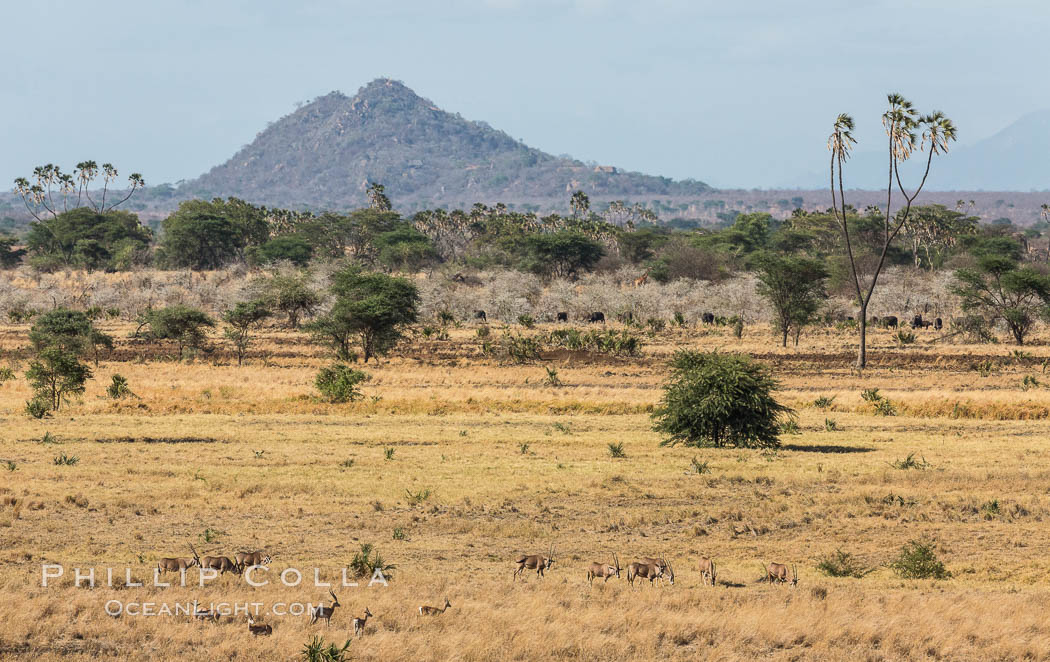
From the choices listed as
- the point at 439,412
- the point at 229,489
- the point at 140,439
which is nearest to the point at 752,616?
the point at 229,489

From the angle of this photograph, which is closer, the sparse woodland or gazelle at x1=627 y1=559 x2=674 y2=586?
the sparse woodland

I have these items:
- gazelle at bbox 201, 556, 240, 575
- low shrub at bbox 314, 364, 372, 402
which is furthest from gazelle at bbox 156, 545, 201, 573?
low shrub at bbox 314, 364, 372, 402

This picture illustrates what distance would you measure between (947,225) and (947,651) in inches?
4695

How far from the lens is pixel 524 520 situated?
18750 millimetres

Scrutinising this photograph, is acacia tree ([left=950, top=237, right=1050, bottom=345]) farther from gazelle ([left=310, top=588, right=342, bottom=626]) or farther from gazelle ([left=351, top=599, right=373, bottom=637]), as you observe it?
gazelle ([left=310, top=588, right=342, bottom=626])

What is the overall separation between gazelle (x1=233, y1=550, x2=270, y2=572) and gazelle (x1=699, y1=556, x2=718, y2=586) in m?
6.25

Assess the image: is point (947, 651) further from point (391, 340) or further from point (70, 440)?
point (391, 340)

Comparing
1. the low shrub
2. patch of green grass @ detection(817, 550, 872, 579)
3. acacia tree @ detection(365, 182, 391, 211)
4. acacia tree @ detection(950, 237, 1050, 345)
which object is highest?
Result: acacia tree @ detection(365, 182, 391, 211)

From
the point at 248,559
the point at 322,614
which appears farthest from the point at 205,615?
the point at 248,559

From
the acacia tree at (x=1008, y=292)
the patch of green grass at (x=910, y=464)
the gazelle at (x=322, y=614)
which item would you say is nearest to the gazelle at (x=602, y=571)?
the gazelle at (x=322, y=614)

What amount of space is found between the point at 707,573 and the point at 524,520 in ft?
16.4

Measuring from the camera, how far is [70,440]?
1085 inches

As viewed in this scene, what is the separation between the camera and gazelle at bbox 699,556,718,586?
14320 mm

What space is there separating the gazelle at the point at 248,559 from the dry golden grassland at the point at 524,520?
0.25 meters
